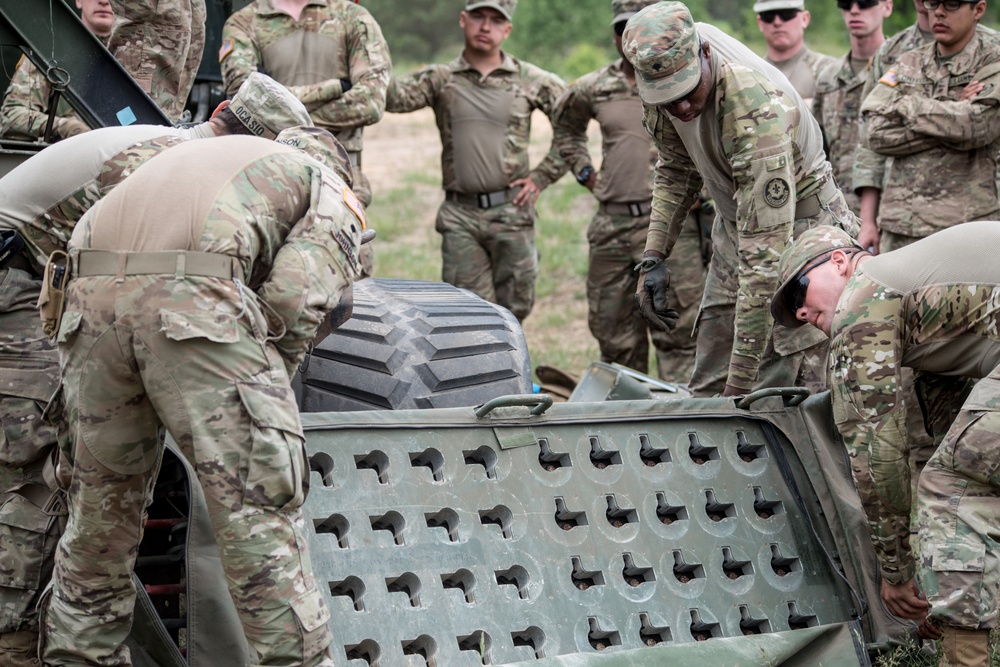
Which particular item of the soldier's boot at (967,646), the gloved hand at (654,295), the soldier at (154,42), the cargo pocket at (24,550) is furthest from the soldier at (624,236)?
the cargo pocket at (24,550)

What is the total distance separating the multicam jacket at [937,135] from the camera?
5.81m

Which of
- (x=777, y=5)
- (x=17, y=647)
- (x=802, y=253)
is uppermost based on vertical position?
(x=777, y=5)

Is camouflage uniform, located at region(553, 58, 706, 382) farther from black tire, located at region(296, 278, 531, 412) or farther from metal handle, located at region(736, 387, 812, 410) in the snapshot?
metal handle, located at region(736, 387, 812, 410)

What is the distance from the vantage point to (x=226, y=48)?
6.37m

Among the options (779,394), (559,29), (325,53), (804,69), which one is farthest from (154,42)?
(559,29)

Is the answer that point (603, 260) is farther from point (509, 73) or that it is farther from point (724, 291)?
point (724, 291)

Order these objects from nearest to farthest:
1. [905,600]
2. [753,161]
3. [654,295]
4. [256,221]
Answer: [256,221]
[905,600]
[753,161]
[654,295]

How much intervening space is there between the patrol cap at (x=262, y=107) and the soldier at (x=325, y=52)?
9.48 feet

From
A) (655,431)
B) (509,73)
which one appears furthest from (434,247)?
(655,431)

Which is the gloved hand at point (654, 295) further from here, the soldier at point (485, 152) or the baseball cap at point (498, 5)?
the baseball cap at point (498, 5)

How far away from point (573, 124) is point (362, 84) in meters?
1.47

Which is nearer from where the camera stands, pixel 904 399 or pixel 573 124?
pixel 904 399

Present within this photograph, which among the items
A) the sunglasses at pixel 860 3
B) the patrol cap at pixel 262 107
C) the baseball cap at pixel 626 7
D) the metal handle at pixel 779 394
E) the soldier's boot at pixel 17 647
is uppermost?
the patrol cap at pixel 262 107

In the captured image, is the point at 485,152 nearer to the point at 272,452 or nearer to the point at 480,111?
the point at 480,111
